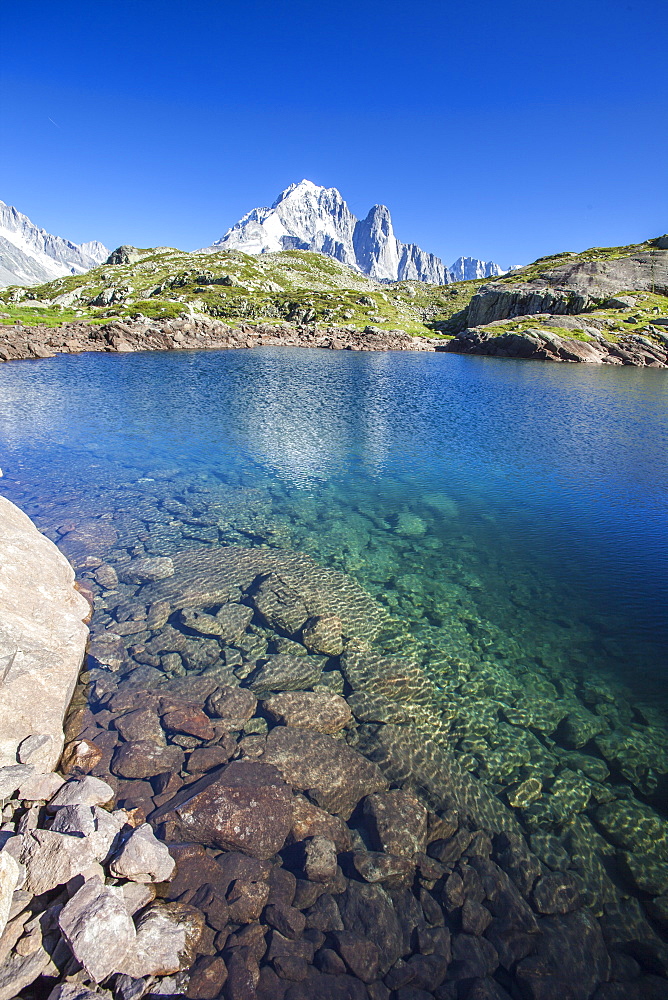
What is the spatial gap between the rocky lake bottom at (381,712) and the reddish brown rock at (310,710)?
7 centimetres

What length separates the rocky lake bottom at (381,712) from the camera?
820cm

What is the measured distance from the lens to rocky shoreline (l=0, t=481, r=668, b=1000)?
23.9 feet

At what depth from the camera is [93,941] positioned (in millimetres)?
6629

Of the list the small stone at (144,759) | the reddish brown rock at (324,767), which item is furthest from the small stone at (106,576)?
the reddish brown rock at (324,767)

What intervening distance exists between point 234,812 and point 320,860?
2090mm

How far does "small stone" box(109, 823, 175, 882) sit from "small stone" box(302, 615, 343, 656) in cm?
784

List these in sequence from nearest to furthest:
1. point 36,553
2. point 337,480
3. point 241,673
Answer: point 241,673 < point 36,553 < point 337,480

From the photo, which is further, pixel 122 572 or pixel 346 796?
pixel 122 572

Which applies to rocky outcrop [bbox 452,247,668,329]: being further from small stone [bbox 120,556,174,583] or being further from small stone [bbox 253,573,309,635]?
small stone [bbox 120,556,174,583]

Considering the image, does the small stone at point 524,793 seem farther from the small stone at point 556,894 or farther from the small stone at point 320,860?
the small stone at point 320,860

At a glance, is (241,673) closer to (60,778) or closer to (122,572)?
(60,778)

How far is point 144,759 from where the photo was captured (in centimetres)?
1122

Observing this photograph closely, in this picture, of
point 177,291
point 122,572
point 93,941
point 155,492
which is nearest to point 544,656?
point 93,941

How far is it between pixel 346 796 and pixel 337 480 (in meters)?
22.5
